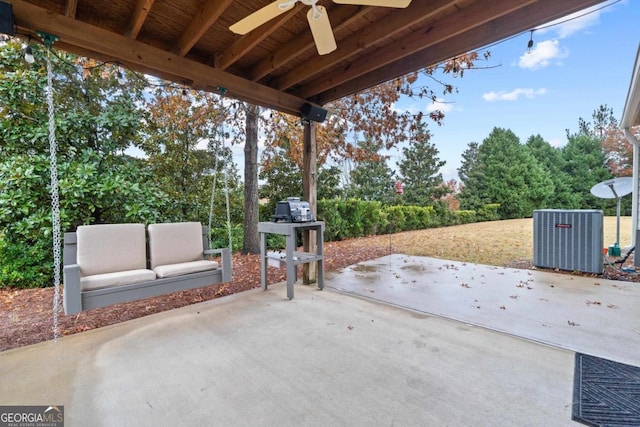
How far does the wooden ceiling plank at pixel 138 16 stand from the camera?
2248 mm

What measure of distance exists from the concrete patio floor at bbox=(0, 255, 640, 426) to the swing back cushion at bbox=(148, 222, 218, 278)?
0.51 metres

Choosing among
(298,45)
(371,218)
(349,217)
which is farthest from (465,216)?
(298,45)

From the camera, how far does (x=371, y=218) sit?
9539mm

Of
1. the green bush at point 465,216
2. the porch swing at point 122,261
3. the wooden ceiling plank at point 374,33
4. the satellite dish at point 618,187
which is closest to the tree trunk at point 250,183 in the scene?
the porch swing at point 122,261

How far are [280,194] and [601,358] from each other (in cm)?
698

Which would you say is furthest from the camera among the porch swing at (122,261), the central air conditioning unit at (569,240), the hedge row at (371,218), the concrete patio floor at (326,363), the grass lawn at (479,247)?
the hedge row at (371,218)

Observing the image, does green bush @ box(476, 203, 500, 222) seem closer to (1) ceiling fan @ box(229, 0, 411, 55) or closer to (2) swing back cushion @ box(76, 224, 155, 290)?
(1) ceiling fan @ box(229, 0, 411, 55)

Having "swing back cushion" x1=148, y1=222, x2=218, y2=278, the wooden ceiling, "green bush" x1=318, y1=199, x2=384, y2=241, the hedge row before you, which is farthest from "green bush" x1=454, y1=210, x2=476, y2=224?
"swing back cushion" x1=148, y1=222, x2=218, y2=278

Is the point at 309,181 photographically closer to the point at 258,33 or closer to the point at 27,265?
the point at 258,33

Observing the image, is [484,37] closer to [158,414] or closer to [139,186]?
[158,414]

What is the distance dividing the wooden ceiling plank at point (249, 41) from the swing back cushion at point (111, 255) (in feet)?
6.76

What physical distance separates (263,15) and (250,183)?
14.5 ft

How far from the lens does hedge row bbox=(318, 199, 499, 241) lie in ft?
27.0

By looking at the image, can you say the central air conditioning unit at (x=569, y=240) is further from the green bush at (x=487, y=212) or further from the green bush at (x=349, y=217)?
the green bush at (x=487, y=212)
